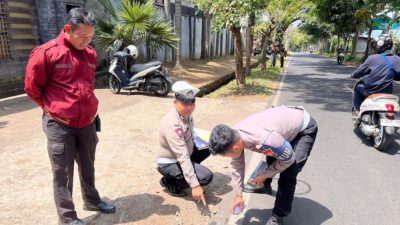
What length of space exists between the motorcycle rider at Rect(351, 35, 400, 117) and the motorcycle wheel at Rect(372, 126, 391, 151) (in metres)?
0.71

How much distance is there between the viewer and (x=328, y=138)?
20.7 ft

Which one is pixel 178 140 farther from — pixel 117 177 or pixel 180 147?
pixel 117 177

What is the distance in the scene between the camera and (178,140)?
11.3 feet

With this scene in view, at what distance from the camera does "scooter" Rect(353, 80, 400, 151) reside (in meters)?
5.41

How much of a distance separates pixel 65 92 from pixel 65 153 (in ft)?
1.72

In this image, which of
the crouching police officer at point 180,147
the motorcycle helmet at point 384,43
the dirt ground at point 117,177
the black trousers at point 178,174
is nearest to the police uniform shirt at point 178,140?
the crouching police officer at point 180,147

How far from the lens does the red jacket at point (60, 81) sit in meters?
2.86

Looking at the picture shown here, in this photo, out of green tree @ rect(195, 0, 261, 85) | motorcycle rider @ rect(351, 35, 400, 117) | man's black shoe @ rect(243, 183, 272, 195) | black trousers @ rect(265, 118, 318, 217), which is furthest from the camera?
green tree @ rect(195, 0, 261, 85)

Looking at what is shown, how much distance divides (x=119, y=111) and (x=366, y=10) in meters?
20.8

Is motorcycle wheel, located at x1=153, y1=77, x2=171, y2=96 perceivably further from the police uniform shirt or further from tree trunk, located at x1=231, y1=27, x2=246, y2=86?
the police uniform shirt

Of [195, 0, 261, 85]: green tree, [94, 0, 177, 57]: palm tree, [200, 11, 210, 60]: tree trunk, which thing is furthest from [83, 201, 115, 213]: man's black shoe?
[200, 11, 210, 60]: tree trunk

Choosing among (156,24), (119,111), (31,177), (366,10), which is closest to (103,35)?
(156,24)

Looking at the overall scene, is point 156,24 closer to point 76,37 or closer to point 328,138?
point 328,138

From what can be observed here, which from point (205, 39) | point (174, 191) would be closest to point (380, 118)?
point (174, 191)
